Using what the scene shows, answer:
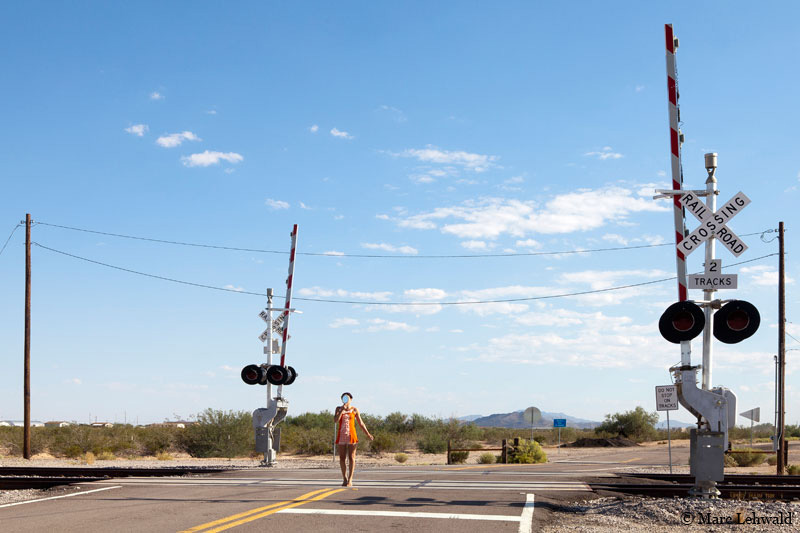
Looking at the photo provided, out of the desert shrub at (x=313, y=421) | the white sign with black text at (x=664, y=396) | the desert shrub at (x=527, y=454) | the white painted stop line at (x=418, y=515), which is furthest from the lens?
the desert shrub at (x=313, y=421)

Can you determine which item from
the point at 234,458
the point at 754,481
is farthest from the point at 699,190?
the point at 234,458

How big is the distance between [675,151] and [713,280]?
2.31 meters

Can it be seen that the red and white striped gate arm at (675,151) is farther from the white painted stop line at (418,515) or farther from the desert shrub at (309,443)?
the desert shrub at (309,443)

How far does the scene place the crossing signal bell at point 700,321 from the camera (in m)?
12.4

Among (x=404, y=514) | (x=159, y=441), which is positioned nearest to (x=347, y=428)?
(x=404, y=514)

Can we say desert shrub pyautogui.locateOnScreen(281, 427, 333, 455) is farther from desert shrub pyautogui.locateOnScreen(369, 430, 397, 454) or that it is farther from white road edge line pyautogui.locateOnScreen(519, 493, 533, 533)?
white road edge line pyautogui.locateOnScreen(519, 493, 533, 533)

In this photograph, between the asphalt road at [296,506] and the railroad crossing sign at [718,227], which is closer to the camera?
the asphalt road at [296,506]

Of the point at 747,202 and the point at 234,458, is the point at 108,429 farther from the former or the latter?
the point at 747,202

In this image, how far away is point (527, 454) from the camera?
3247 cm

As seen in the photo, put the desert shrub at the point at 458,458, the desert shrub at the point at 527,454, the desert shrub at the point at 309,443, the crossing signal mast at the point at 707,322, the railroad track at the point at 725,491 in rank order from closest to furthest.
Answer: the crossing signal mast at the point at 707,322, the railroad track at the point at 725,491, the desert shrub at the point at 527,454, the desert shrub at the point at 458,458, the desert shrub at the point at 309,443

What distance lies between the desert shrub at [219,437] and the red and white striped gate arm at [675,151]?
3038cm

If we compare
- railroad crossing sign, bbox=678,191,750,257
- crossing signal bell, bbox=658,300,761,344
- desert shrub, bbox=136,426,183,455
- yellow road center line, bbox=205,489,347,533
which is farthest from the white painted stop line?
desert shrub, bbox=136,426,183,455

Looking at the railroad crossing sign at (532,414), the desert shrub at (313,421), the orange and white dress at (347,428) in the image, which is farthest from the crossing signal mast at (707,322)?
the desert shrub at (313,421)

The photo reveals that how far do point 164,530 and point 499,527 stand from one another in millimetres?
4259
